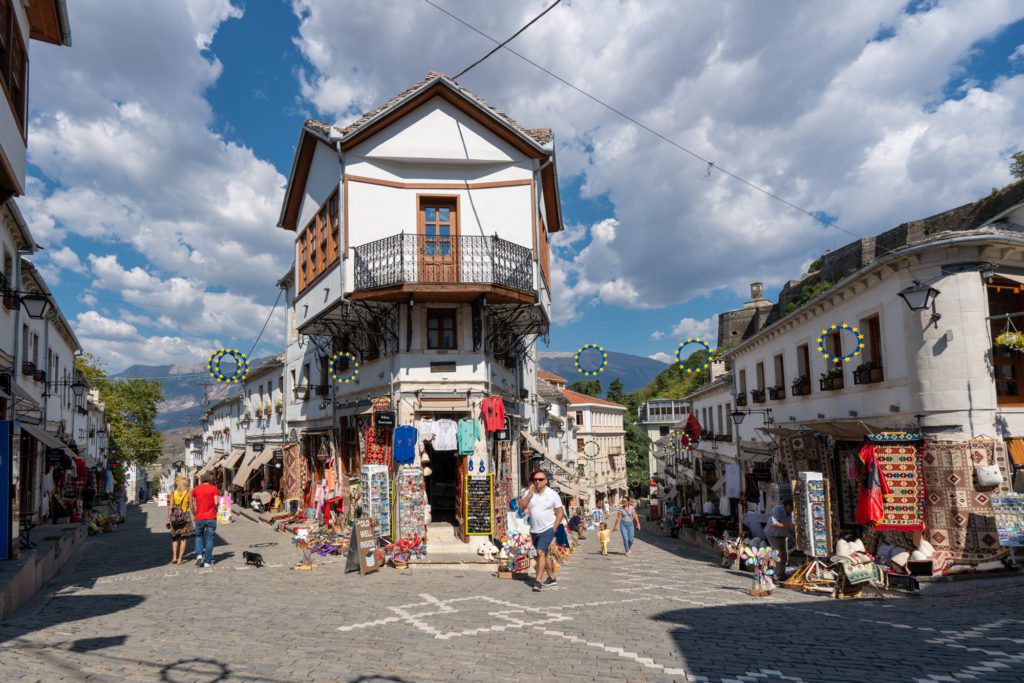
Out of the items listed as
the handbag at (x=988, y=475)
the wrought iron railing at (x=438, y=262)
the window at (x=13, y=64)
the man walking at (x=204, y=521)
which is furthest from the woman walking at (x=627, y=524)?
the window at (x=13, y=64)

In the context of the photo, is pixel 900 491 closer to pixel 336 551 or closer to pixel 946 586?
pixel 946 586

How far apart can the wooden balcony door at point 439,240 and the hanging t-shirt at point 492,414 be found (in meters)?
2.95

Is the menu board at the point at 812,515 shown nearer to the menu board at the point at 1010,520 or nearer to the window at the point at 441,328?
the menu board at the point at 1010,520

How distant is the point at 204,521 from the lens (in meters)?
13.4

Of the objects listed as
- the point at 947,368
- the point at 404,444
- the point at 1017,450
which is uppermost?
the point at 947,368

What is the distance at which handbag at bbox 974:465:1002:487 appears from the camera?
40.0 ft

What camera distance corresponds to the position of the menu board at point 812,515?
12.8m

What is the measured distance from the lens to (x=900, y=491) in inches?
506

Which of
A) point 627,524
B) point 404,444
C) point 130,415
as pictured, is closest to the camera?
point 404,444

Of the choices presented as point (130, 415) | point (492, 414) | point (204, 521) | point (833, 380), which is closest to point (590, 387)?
point (130, 415)

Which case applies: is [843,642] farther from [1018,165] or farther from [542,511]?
[1018,165]

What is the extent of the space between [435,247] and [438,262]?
0.49 meters

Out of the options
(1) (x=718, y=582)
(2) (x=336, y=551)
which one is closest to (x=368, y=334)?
(2) (x=336, y=551)

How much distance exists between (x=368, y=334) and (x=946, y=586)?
13867mm
